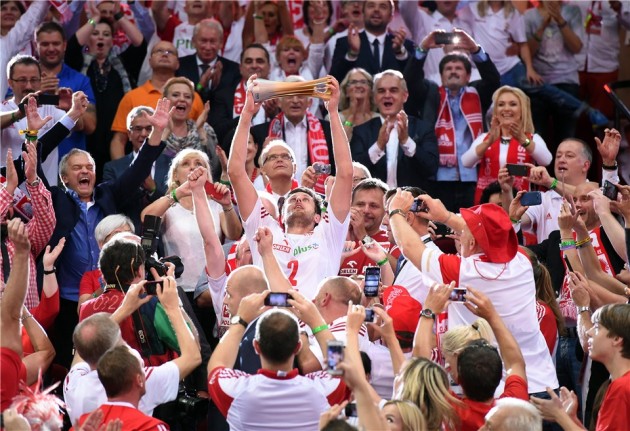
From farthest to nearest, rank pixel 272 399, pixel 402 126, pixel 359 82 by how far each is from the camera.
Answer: pixel 359 82
pixel 402 126
pixel 272 399

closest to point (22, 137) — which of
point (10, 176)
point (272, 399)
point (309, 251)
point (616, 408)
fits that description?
point (10, 176)

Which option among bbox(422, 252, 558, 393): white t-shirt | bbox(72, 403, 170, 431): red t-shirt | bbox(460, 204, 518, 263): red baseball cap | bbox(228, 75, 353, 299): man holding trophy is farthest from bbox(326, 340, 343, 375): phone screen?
bbox(228, 75, 353, 299): man holding trophy

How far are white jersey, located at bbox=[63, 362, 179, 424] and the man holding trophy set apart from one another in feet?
4.98

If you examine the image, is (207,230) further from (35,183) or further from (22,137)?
(22,137)

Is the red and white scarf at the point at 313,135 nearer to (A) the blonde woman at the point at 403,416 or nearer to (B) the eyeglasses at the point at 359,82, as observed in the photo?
(B) the eyeglasses at the point at 359,82

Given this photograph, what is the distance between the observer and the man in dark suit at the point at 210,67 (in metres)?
10.4

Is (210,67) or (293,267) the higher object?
(210,67)

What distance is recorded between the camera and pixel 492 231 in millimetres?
5836

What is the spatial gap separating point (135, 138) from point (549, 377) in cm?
440

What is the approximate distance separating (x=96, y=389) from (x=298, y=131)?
188 inches

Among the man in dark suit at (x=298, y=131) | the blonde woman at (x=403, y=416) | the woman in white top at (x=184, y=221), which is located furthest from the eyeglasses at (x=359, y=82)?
the blonde woman at (x=403, y=416)

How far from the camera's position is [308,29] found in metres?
11.5

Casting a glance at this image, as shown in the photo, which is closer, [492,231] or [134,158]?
[492,231]

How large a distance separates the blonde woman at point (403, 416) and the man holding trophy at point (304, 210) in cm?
200
